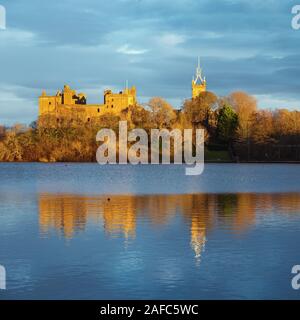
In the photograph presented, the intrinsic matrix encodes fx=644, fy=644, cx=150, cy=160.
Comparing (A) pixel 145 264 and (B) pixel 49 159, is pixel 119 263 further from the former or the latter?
(B) pixel 49 159

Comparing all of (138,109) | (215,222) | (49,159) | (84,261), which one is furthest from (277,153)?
(84,261)

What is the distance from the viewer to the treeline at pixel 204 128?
10306 cm

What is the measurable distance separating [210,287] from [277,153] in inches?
3703

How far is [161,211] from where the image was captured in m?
25.9

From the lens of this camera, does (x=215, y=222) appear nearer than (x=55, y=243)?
No

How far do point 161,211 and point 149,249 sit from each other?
9203 mm

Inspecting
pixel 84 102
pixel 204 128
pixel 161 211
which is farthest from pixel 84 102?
pixel 161 211

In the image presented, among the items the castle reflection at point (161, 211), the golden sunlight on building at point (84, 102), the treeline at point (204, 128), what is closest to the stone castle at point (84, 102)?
the golden sunlight on building at point (84, 102)

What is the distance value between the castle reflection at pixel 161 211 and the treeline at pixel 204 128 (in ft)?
228

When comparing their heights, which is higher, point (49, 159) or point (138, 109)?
point (138, 109)

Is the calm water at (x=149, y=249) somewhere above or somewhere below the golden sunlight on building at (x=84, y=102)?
below

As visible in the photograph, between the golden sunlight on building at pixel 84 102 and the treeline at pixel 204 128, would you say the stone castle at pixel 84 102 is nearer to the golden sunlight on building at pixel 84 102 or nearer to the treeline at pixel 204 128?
the golden sunlight on building at pixel 84 102

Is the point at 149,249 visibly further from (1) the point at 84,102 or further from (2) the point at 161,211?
(1) the point at 84,102
